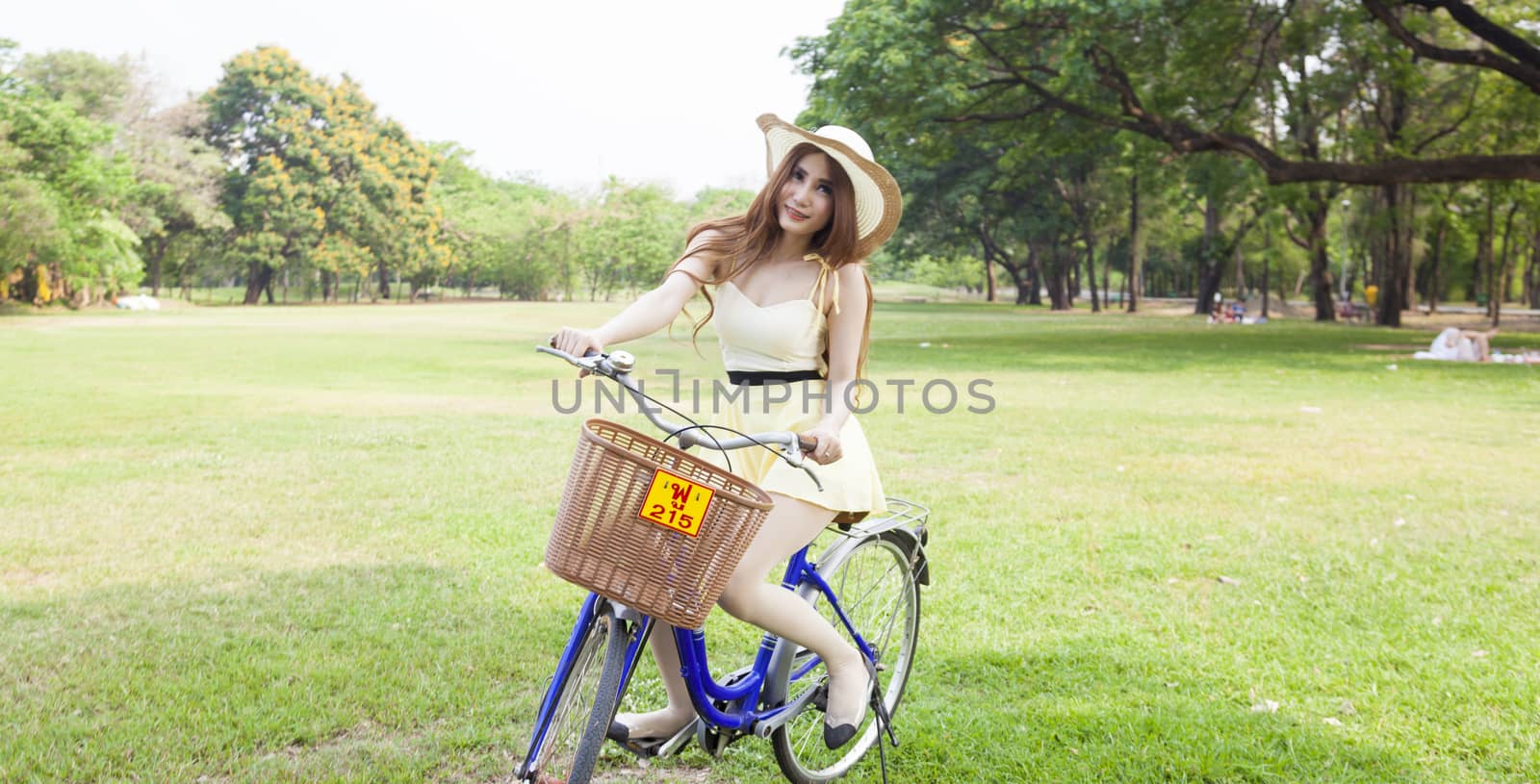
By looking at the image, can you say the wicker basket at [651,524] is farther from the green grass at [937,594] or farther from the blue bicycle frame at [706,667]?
the green grass at [937,594]

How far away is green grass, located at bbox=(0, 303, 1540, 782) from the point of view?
3.52 m

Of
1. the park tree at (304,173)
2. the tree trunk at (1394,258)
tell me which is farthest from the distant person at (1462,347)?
the park tree at (304,173)

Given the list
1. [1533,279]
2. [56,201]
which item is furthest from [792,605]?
[1533,279]

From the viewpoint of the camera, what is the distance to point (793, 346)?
2.80m

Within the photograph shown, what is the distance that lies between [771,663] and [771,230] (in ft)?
3.68

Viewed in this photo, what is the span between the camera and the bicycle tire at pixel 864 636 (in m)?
3.19

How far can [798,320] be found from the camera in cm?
279

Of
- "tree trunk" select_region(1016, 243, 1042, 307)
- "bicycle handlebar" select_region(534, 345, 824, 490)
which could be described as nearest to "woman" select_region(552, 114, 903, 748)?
"bicycle handlebar" select_region(534, 345, 824, 490)

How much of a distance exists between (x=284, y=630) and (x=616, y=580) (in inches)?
113

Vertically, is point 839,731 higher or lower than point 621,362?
lower

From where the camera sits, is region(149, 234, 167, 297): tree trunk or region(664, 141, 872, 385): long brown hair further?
region(149, 234, 167, 297): tree trunk

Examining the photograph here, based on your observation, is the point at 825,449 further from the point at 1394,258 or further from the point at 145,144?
the point at 145,144

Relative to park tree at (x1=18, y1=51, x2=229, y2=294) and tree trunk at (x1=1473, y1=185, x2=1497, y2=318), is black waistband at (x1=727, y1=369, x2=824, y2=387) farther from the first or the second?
park tree at (x1=18, y1=51, x2=229, y2=294)

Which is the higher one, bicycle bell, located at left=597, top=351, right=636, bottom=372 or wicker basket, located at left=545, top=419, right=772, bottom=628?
bicycle bell, located at left=597, top=351, right=636, bottom=372
